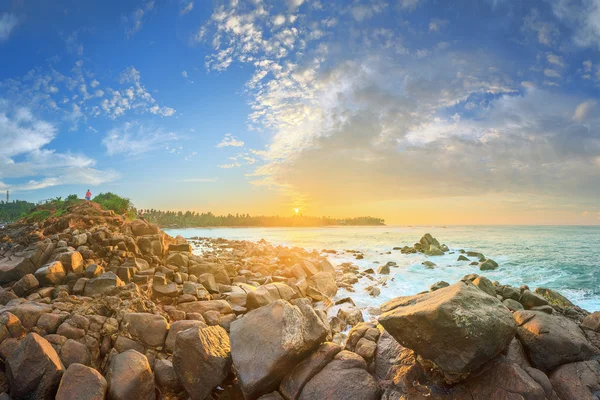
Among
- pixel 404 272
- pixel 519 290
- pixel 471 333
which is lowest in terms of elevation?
pixel 404 272

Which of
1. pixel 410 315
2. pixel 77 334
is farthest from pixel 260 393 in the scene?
pixel 77 334

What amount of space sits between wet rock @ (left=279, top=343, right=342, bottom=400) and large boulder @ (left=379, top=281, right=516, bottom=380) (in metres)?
1.62

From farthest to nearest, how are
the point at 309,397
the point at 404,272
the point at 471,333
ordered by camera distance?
the point at 404,272, the point at 309,397, the point at 471,333

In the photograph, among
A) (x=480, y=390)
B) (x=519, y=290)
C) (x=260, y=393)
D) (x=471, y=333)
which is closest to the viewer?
(x=471, y=333)

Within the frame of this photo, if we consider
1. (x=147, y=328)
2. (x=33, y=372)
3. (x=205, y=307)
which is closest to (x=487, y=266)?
(x=205, y=307)

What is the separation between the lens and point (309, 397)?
549 cm

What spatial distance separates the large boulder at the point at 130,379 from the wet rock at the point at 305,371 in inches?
104

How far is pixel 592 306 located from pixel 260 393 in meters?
16.1

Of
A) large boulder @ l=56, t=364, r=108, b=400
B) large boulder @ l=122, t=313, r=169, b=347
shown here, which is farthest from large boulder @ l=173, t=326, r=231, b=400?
large boulder @ l=122, t=313, r=169, b=347

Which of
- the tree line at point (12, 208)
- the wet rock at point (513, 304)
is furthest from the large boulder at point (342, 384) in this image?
the tree line at point (12, 208)

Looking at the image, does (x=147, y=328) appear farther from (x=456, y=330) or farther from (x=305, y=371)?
(x=456, y=330)

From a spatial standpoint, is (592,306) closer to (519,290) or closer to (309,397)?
(519,290)

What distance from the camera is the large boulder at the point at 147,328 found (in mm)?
7477

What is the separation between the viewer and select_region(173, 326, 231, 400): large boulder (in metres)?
6.02
